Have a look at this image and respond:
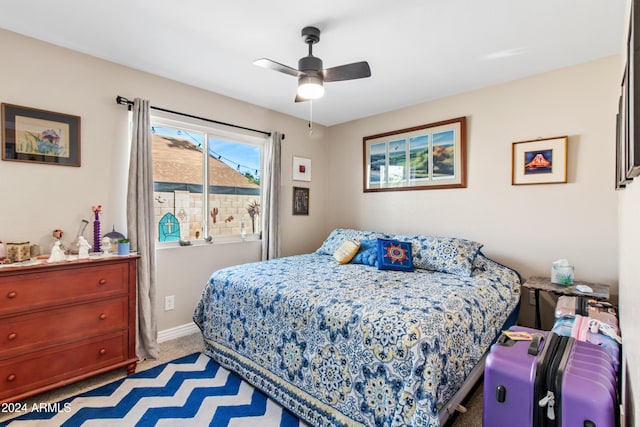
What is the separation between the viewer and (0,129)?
2.07 meters

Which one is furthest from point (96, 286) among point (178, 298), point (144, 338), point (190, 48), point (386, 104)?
point (386, 104)

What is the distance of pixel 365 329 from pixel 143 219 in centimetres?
206

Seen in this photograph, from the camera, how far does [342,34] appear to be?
2.13m

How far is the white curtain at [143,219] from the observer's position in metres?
2.54

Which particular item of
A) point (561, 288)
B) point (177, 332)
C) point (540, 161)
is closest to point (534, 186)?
point (540, 161)

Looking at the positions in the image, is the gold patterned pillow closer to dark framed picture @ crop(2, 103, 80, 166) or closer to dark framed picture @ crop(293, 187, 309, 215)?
dark framed picture @ crop(293, 187, 309, 215)

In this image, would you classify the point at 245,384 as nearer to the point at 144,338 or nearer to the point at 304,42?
the point at 144,338

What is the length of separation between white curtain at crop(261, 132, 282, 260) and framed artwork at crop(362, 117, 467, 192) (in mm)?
1163

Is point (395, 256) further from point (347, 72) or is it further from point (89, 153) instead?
point (89, 153)

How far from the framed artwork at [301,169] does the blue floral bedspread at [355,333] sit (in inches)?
66.9

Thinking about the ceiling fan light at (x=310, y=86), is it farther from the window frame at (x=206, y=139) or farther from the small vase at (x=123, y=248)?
the small vase at (x=123, y=248)

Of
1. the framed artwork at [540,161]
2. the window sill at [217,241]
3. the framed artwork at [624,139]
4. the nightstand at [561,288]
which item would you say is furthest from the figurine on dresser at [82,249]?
the framed artwork at [540,161]

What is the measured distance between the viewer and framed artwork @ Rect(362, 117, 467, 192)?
10.5ft

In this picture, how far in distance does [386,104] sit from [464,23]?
1.55 metres
